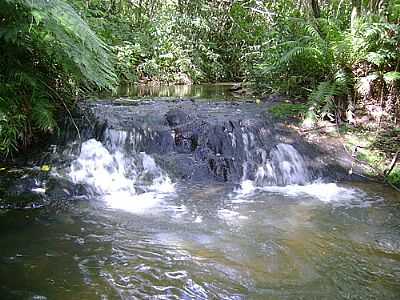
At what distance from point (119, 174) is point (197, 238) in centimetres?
201

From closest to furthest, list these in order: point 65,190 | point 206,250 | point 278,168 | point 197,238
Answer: point 206,250 → point 197,238 → point 65,190 → point 278,168

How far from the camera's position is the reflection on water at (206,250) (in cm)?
291

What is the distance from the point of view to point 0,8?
389 cm

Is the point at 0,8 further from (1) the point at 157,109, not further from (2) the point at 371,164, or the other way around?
(2) the point at 371,164

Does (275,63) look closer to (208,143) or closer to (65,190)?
(208,143)

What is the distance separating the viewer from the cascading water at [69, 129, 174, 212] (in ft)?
16.4

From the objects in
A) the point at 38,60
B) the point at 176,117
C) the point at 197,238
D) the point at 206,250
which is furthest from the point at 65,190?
the point at 176,117

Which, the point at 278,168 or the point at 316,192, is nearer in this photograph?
the point at 316,192

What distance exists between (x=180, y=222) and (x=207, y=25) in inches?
606

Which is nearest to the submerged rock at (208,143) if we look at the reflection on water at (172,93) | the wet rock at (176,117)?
the wet rock at (176,117)

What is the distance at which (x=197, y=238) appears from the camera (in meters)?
3.79

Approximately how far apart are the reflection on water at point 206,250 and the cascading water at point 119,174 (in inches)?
12.8

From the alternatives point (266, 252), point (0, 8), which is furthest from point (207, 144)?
point (0, 8)

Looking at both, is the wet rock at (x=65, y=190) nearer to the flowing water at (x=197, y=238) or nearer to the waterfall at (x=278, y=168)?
the flowing water at (x=197, y=238)
